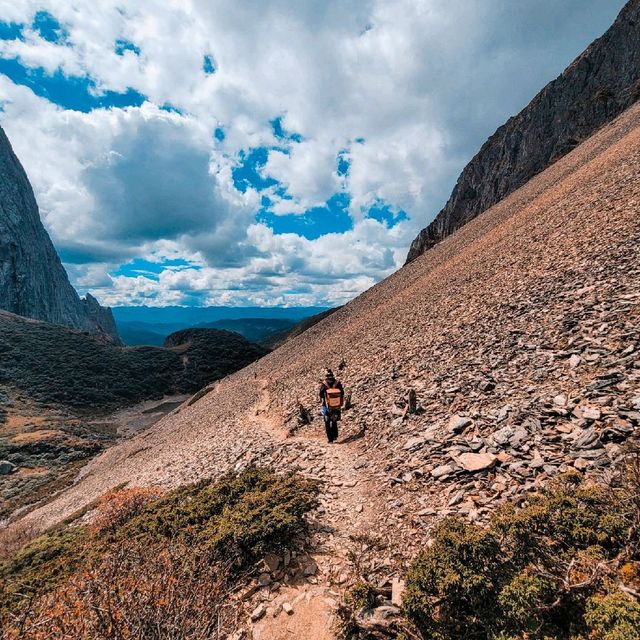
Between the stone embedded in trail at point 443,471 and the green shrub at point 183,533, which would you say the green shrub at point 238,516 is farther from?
the stone embedded in trail at point 443,471

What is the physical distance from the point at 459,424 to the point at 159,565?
24.3ft

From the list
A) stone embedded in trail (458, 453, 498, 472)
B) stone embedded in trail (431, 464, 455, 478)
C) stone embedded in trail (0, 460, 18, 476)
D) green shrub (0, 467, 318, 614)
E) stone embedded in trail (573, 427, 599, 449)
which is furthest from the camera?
stone embedded in trail (0, 460, 18, 476)

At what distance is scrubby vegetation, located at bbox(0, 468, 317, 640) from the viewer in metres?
4.58

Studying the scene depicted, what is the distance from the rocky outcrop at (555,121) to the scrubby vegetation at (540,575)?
3646 inches

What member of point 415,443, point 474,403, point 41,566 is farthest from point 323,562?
point 41,566

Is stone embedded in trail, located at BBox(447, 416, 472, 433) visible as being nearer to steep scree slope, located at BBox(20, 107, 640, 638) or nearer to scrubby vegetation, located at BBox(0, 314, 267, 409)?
steep scree slope, located at BBox(20, 107, 640, 638)

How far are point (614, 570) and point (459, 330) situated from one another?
1312 cm

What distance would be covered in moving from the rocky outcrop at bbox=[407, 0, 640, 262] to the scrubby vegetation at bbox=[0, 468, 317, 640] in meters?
93.7

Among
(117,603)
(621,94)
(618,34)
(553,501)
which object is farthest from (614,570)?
(618,34)

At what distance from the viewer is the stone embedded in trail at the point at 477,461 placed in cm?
694

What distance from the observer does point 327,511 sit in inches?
311

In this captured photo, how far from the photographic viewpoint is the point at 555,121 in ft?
286

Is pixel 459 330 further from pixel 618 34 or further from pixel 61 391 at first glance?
→ pixel 618 34

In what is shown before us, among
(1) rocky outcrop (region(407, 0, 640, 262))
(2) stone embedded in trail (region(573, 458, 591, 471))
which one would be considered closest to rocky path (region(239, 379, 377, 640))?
(2) stone embedded in trail (region(573, 458, 591, 471))
